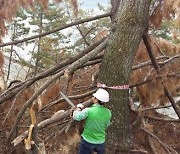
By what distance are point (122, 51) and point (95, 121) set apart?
816 mm

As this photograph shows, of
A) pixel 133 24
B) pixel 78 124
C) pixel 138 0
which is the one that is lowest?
pixel 78 124

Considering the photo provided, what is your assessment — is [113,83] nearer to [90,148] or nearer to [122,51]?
[122,51]

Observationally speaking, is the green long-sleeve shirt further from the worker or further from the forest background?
the forest background

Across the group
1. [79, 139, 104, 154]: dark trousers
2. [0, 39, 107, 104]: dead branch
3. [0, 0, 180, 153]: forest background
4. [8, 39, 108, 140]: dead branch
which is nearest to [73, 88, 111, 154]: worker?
[79, 139, 104, 154]: dark trousers

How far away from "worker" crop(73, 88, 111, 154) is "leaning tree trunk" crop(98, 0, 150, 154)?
0.29 metres

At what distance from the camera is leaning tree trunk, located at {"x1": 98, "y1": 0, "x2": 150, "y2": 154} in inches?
153

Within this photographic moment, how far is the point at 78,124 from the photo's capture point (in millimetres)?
4770

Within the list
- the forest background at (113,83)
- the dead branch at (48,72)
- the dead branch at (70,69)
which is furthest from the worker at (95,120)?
the dead branch at (48,72)

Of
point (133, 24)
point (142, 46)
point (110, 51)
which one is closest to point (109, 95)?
point (110, 51)

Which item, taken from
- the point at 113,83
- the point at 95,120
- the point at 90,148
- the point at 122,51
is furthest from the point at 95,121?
the point at 122,51

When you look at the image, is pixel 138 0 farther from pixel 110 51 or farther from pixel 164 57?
pixel 164 57

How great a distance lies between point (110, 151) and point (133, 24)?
144 cm

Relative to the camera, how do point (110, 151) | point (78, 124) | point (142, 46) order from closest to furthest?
1. point (110, 151)
2. point (78, 124)
3. point (142, 46)

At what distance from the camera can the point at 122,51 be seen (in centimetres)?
388
